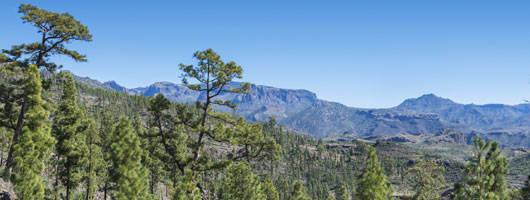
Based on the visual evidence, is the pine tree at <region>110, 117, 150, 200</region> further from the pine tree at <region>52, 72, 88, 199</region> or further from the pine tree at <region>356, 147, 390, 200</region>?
the pine tree at <region>356, 147, 390, 200</region>

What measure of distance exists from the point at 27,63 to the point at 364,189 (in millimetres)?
29277

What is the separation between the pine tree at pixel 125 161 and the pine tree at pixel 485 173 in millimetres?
22620

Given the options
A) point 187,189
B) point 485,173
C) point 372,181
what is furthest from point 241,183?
point 485,173

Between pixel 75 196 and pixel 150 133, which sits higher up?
pixel 150 133

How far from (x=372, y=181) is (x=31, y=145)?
85.5 feet

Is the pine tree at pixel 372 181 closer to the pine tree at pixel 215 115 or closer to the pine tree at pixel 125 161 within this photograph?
the pine tree at pixel 215 115

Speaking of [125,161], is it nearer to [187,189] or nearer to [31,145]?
[187,189]

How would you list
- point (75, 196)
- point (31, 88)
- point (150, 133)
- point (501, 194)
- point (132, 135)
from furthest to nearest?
point (75, 196)
point (150, 133)
point (31, 88)
point (132, 135)
point (501, 194)

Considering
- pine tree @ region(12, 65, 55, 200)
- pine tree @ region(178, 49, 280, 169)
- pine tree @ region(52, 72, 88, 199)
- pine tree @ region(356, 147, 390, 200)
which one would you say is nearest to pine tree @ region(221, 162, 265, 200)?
pine tree @ region(178, 49, 280, 169)

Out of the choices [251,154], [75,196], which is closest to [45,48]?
[251,154]

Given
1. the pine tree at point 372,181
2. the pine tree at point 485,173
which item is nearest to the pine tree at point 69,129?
the pine tree at point 372,181

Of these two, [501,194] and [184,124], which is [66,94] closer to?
[184,124]

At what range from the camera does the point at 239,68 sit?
27359 mm

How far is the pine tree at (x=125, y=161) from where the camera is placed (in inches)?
942
